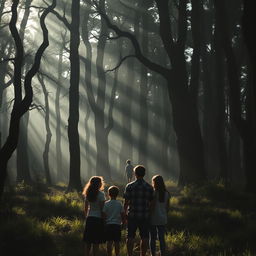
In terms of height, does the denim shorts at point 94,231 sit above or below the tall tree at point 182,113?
below

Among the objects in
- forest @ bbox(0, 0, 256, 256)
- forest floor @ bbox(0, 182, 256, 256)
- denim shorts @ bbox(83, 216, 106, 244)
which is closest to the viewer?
denim shorts @ bbox(83, 216, 106, 244)

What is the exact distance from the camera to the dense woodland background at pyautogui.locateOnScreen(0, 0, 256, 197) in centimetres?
1652

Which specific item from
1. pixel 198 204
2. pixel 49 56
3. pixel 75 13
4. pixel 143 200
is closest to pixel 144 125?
pixel 49 56

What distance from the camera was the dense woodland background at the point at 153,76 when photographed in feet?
54.2

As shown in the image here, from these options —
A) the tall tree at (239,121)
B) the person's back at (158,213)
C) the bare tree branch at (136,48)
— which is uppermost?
the bare tree branch at (136,48)

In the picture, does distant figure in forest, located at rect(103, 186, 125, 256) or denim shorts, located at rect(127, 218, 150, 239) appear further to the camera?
denim shorts, located at rect(127, 218, 150, 239)

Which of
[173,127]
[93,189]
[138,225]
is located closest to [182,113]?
[173,127]

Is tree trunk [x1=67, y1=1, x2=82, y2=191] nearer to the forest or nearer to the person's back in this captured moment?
the forest

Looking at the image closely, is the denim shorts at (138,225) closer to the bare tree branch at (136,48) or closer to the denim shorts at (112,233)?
the denim shorts at (112,233)

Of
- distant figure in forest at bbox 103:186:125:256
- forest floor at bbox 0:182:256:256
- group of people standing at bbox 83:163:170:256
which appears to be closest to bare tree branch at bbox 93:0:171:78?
forest floor at bbox 0:182:256:256

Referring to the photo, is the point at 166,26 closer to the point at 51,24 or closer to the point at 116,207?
the point at 116,207

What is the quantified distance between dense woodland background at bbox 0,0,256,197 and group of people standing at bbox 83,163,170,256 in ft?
8.88

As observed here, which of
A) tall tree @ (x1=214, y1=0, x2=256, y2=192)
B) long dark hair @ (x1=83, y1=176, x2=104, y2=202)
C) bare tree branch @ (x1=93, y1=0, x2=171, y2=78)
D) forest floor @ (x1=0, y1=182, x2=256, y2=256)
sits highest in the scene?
bare tree branch @ (x1=93, y1=0, x2=171, y2=78)

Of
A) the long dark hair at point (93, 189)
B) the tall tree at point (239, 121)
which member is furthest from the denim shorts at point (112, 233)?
the tall tree at point (239, 121)
